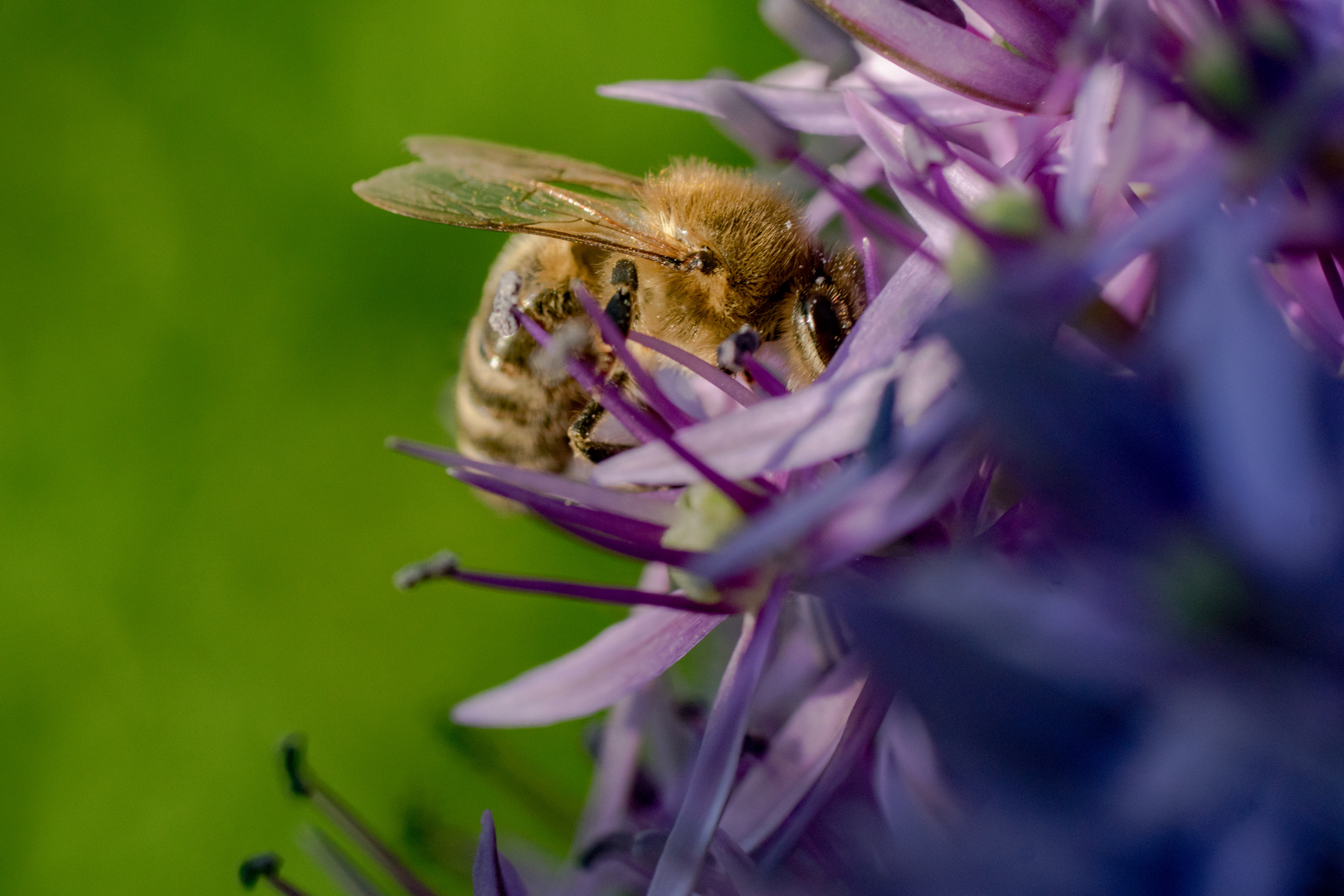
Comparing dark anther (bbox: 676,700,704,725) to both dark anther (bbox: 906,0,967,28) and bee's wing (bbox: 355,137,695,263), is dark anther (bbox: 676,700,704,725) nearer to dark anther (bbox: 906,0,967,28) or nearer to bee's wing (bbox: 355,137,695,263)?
bee's wing (bbox: 355,137,695,263)

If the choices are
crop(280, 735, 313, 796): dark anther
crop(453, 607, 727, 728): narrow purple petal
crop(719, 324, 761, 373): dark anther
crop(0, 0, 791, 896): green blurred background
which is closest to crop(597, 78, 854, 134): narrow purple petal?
crop(719, 324, 761, 373): dark anther

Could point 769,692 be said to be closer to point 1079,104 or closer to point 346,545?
point 1079,104

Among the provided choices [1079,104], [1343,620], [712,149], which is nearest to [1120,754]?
[1343,620]

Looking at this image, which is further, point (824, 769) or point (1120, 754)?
point (824, 769)

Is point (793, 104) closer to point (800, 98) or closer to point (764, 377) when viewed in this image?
point (800, 98)

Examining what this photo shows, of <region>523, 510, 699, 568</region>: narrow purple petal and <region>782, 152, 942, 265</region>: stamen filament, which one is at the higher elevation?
<region>782, 152, 942, 265</region>: stamen filament

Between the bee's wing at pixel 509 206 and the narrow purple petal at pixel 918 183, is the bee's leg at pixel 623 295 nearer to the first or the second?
the bee's wing at pixel 509 206

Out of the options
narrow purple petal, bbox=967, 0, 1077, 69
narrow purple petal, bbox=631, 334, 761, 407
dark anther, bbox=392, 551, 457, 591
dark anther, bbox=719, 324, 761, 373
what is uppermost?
narrow purple petal, bbox=967, 0, 1077, 69
